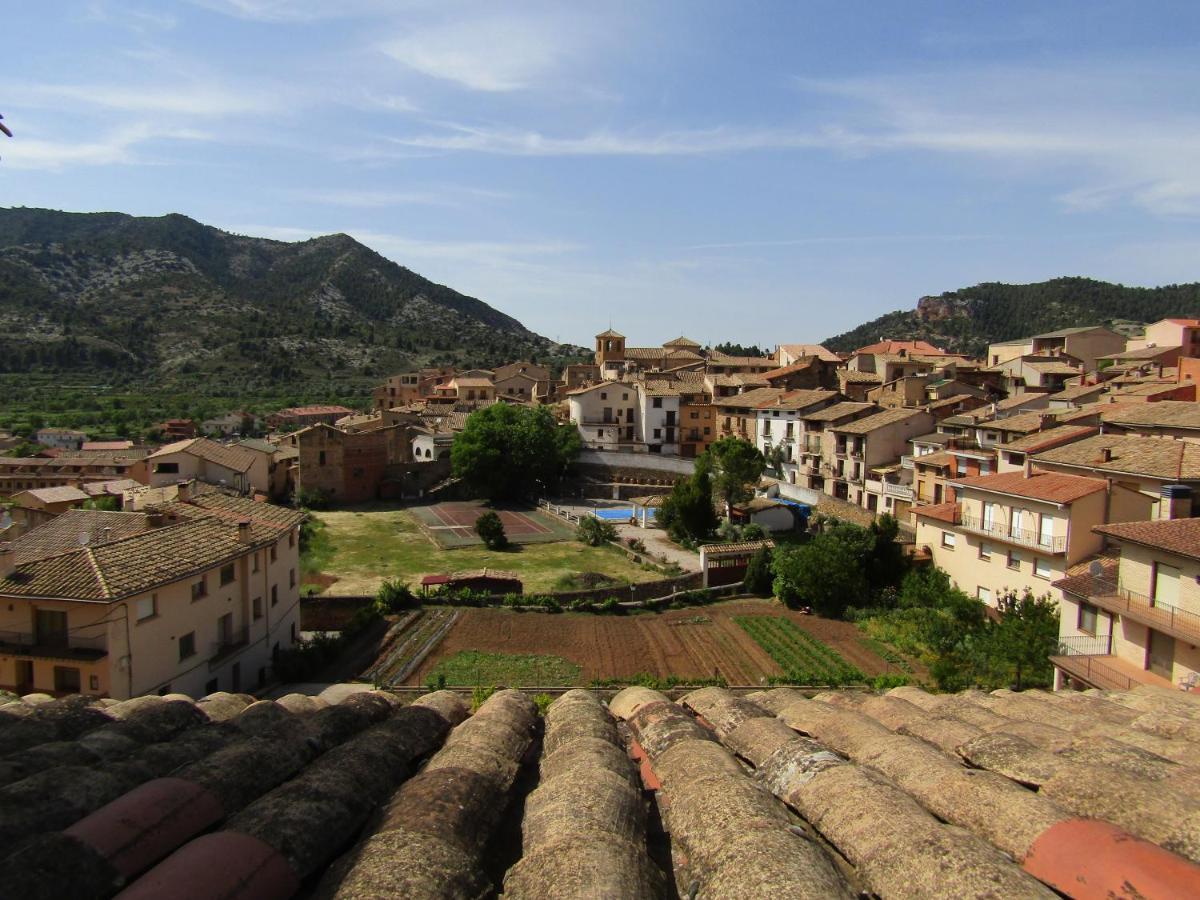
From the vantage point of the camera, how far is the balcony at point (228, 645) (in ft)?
72.8

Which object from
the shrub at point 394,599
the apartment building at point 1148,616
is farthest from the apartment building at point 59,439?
the apartment building at point 1148,616

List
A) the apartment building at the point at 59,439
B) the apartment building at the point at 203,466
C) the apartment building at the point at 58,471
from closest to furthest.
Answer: the apartment building at the point at 203,466 → the apartment building at the point at 58,471 → the apartment building at the point at 59,439

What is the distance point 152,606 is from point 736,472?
34.2 metres

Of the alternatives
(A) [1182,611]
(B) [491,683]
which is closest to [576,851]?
(A) [1182,611]

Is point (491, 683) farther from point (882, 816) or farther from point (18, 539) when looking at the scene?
point (882, 816)

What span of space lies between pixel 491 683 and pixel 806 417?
34807mm

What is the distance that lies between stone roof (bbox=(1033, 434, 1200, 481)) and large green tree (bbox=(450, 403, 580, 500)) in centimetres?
3673

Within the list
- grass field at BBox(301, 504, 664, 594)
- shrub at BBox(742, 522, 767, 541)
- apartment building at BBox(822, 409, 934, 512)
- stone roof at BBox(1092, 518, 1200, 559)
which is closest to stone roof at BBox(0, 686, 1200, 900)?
stone roof at BBox(1092, 518, 1200, 559)

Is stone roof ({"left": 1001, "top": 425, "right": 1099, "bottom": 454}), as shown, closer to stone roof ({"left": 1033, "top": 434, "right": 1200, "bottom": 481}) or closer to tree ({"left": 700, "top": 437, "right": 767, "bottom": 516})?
stone roof ({"left": 1033, "top": 434, "right": 1200, "bottom": 481})

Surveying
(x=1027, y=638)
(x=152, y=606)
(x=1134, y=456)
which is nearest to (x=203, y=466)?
(x=152, y=606)

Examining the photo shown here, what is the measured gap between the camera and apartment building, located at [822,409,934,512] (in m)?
47.3

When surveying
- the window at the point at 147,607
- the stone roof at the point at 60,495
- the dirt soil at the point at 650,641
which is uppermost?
the window at the point at 147,607

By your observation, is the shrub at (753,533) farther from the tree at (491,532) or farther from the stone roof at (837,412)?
the tree at (491,532)

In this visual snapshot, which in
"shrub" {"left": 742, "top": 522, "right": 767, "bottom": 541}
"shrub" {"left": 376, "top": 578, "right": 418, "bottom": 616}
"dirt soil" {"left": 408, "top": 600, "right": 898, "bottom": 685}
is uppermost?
"shrub" {"left": 742, "top": 522, "right": 767, "bottom": 541}
